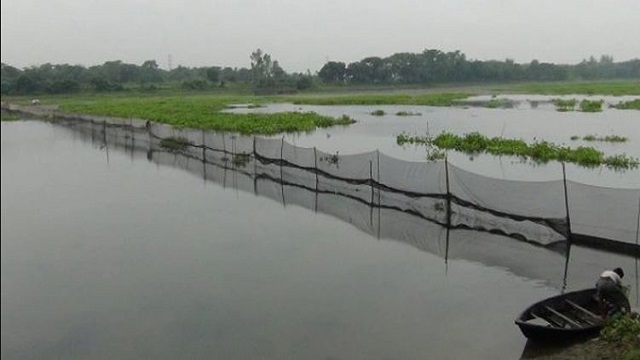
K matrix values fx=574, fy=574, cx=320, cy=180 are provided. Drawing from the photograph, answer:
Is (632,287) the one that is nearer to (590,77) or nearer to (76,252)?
(76,252)

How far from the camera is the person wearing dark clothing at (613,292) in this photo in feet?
25.2

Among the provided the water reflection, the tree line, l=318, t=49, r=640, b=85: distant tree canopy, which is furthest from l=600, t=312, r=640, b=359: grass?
l=318, t=49, r=640, b=85: distant tree canopy

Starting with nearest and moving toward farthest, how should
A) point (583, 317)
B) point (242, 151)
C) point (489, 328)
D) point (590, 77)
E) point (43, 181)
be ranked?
point (583, 317), point (489, 328), point (43, 181), point (242, 151), point (590, 77)

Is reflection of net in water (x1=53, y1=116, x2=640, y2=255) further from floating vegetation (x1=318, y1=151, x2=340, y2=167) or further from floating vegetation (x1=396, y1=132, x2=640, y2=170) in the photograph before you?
floating vegetation (x1=396, y1=132, x2=640, y2=170)

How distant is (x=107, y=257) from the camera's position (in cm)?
1178

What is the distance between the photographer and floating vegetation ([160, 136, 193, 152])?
91.4ft

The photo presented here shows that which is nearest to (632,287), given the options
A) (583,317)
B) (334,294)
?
Answer: (583,317)

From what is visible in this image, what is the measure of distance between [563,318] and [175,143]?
24.2 metres

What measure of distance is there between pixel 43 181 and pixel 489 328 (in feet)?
41.6

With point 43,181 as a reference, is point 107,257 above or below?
below

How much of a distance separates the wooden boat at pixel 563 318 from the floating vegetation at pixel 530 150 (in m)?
14.1

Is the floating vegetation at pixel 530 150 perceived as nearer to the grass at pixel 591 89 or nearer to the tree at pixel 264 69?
the grass at pixel 591 89

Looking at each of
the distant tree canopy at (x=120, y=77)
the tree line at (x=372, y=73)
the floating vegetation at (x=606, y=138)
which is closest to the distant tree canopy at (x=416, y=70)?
the tree line at (x=372, y=73)

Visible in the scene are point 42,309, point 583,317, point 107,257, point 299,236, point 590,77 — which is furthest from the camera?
point 590,77
